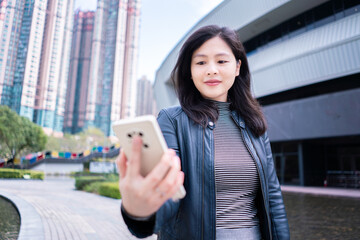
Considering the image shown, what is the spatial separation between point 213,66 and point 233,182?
605mm

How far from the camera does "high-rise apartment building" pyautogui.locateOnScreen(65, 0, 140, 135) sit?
Result: 12.0 meters

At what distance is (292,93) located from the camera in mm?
17656

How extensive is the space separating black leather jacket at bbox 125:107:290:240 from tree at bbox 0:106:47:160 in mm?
4022

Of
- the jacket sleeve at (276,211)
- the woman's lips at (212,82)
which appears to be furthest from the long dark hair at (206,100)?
the jacket sleeve at (276,211)

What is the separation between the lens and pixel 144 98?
65.2 metres

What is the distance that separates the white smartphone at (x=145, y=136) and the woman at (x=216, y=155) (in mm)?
286

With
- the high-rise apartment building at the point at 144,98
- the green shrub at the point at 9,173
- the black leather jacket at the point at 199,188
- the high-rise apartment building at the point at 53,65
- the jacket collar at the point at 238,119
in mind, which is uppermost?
the high-rise apartment building at the point at 144,98

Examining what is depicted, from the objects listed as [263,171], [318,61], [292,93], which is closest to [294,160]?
[292,93]

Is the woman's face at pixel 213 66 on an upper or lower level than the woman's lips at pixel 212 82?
upper

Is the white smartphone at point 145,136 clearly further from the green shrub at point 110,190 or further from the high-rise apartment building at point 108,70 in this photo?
the green shrub at point 110,190

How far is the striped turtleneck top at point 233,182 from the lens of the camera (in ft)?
3.93

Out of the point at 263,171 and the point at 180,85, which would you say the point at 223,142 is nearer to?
the point at 263,171

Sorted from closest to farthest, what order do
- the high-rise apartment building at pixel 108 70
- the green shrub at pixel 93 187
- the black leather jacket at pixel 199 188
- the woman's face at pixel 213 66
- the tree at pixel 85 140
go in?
the black leather jacket at pixel 199 188 < the woman's face at pixel 213 66 < the high-rise apartment building at pixel 108 70 < the green shrub at pixel 93 187 < the tree at pixel 85 140

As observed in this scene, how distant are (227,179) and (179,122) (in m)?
0.37
